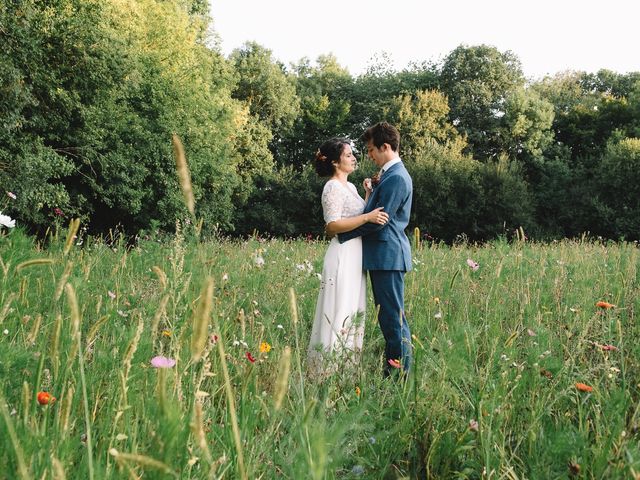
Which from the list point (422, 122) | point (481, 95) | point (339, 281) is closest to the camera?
point (339, 281)

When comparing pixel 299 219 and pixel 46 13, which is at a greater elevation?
pixel 46 13

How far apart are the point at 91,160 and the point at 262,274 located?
14.1m

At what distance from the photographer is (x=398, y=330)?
3473mm

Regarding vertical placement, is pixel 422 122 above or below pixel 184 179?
above

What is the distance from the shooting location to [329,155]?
13.8ft

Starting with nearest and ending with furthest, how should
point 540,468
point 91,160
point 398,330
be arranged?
1. point 540,468
2. point 398,330
3. point 91,160

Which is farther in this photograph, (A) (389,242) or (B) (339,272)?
(B) (339,272)

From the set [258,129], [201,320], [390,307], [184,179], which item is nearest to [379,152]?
[390,307]

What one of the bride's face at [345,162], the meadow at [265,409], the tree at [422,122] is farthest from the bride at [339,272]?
the tree at [422,122]

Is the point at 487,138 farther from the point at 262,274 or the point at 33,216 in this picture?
the point at 262,274

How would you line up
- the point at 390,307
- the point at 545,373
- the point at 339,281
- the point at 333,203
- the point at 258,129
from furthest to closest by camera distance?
the point at 258,129, the point at 333,203, the point at 339,281, the point at 390,307, the point at 545,373

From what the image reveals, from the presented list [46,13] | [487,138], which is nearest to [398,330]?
[46,13]

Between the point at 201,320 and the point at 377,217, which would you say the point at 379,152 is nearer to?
the point at 377,217

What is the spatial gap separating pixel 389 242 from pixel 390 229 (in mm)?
86
